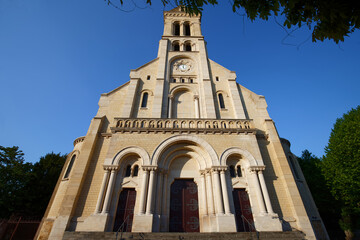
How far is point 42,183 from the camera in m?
19.3

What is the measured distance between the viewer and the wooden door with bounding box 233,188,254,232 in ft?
31.8

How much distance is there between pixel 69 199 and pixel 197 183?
7552mm

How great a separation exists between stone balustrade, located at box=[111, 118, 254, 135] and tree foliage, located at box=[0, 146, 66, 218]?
14.7 meters

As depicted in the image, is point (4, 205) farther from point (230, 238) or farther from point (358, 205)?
point (358, 205)

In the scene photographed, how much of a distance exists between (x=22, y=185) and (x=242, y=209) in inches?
879

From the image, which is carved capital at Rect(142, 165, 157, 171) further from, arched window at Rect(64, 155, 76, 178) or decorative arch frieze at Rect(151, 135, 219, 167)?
arched window at Rect(64, 155, 76, 178)

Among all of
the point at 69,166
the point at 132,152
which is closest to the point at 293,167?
the point at 132,152

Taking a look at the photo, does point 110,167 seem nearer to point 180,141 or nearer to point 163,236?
point 180,141

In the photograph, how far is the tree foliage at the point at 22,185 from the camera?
16.9 m

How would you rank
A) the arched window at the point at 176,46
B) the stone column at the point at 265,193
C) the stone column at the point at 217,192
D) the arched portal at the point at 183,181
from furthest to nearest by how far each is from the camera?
the arched window at the point at 176,46, the arched portal at the point at 183,181, the stone column at the point at 265,193, the stone column at the point at 217,192

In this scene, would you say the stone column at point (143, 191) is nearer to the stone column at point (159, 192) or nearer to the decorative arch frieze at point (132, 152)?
the decorative arch frieze at point (132, 152)

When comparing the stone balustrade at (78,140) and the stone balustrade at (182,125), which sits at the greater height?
the stone balustrade at (182,125)

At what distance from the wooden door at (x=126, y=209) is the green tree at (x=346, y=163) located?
1536 centimetres

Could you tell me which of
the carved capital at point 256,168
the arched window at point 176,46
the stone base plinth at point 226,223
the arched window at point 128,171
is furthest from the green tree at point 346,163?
the arched window at point 176,46
